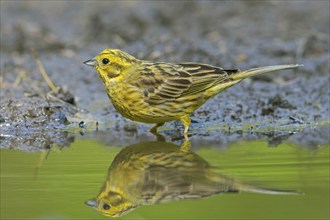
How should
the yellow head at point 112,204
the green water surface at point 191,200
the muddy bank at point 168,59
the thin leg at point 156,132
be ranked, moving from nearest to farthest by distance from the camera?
the green water surface at point 191,200 < the yellow head at point 112,204 < the thin leg at point 156,132 < the muddy bank at point 168,59

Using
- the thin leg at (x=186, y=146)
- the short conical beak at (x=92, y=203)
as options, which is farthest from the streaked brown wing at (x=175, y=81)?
the short conical beak at (x=92, y=203)

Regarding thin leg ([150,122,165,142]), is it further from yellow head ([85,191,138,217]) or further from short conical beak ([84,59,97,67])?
yellow head ([85,191,138,217])

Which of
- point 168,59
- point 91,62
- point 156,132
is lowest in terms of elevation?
point 156,132

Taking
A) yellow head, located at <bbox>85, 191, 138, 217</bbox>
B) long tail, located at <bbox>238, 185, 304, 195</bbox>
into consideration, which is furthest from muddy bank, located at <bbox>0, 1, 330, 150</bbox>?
yellow head, located at <bbox>85, 191, 138, 217</bbox>

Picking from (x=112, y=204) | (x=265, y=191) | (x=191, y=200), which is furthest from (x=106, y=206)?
(x=265, y=191)

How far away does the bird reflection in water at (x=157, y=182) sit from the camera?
6059mm

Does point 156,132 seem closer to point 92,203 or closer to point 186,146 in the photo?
point 186,146

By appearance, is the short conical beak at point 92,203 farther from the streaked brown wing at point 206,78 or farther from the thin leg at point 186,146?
the streaked brown wing at point 206,78

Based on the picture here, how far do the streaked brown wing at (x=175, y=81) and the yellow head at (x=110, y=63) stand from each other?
0.21m

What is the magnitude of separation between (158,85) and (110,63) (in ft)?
1.83

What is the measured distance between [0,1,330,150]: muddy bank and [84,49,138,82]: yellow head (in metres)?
0.64

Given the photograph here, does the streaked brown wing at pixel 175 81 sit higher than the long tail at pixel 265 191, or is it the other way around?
the streaked brown wing at pixel 175 81

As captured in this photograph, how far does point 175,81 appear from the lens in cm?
902

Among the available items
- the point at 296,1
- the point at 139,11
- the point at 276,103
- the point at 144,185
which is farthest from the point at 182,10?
the point at 144,185
